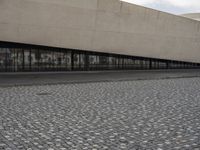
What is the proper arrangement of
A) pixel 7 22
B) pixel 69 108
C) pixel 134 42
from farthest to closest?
pixel 134 42, pixel 7 22, pixel 69 108

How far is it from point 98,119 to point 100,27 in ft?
42.1

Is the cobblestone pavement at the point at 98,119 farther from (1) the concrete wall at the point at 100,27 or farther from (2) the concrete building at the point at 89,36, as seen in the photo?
(2) the concrete building at the point at 89,36

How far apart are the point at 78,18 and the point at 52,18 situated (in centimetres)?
157

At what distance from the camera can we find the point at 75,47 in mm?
20766

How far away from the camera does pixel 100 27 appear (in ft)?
69.7

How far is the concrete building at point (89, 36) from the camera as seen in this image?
62.7 ft

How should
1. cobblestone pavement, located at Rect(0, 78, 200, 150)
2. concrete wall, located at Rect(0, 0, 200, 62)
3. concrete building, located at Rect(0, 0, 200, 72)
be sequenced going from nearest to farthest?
cobblestone pavement, located at Rect(0, 78, 200, 150) → concrete wall, located at Rect(0, 0, 200, 62) → concrete building, located at Rect(0, 0, 200, 72)

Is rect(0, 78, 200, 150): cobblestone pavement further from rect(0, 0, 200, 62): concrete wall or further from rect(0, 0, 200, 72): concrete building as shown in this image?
rect(0, 0, 200, 72): concrete building

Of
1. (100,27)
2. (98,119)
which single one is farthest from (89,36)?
(98,119)

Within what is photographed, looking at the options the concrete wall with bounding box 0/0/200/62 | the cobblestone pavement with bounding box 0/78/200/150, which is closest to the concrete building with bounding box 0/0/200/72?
the concrete wall with bounding box 0/0/200/62

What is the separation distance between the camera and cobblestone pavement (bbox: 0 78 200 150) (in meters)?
6.81

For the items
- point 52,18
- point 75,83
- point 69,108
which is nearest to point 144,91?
point 75,83

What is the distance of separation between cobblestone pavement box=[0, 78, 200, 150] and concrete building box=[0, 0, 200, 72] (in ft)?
17.7

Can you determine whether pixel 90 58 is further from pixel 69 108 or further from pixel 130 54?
pixel 69 108
